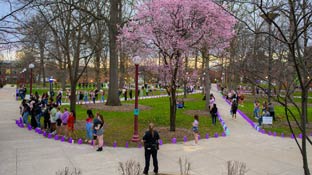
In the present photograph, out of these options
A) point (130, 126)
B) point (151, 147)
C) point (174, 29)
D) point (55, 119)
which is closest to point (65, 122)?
point (55, 119)

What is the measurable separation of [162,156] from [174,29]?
6.36 metres

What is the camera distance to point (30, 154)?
9938mm

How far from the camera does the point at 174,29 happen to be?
13883mm

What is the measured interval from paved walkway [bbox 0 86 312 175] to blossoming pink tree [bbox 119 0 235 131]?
12.0ft

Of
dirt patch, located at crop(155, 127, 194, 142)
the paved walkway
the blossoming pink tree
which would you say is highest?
the blossoming pink tree

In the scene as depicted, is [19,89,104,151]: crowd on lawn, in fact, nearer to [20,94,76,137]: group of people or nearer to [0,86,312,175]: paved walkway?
[20,94,76,137]: group of people

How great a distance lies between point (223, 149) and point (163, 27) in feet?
Answer: 20.6

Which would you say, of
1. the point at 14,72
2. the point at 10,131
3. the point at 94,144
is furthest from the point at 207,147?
the point at 14,72

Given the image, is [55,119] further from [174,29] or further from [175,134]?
[174,29]

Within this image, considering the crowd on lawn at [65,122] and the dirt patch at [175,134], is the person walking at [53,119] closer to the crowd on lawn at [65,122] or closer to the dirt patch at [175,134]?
the crowd on lawn at [65,122]

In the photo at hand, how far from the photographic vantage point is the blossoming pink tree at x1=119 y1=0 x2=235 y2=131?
45.3 feet

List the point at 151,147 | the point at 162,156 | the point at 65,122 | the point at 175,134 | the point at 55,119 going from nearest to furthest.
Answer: the point at 151,147 < the point at 162,156 < the point at 65,122 < the point at 55,119 < the point at 175,134

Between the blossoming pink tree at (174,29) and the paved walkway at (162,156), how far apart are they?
12.0 feet

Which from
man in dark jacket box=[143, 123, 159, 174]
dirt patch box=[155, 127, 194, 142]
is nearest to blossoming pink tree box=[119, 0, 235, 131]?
dirt patch box=[155, 127, 194, 142]
